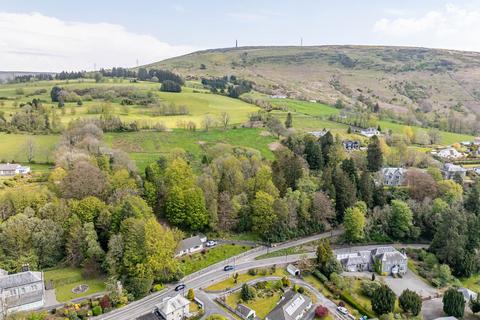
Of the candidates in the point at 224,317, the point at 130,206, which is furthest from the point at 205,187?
the point at 224,317

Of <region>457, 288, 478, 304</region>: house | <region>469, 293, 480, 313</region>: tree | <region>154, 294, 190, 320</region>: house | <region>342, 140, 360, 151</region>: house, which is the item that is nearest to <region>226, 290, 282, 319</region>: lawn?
<region>154, 294, 190, 320</region>: house

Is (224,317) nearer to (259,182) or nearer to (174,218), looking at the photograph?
A: (174,218)

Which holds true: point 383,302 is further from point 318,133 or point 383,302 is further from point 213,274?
point 318,133

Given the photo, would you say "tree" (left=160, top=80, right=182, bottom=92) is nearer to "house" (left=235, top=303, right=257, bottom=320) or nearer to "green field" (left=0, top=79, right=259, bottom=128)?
"green field" (left=0, top=79, right=259, bottom=128)

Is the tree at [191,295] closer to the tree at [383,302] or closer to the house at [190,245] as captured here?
the house at [190,245]

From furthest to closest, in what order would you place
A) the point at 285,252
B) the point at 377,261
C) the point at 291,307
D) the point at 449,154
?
the point at 449,154, the point at 285,252, the point at 377,261, the point at 291,307

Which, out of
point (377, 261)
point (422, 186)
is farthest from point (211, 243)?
point (422, 186)
